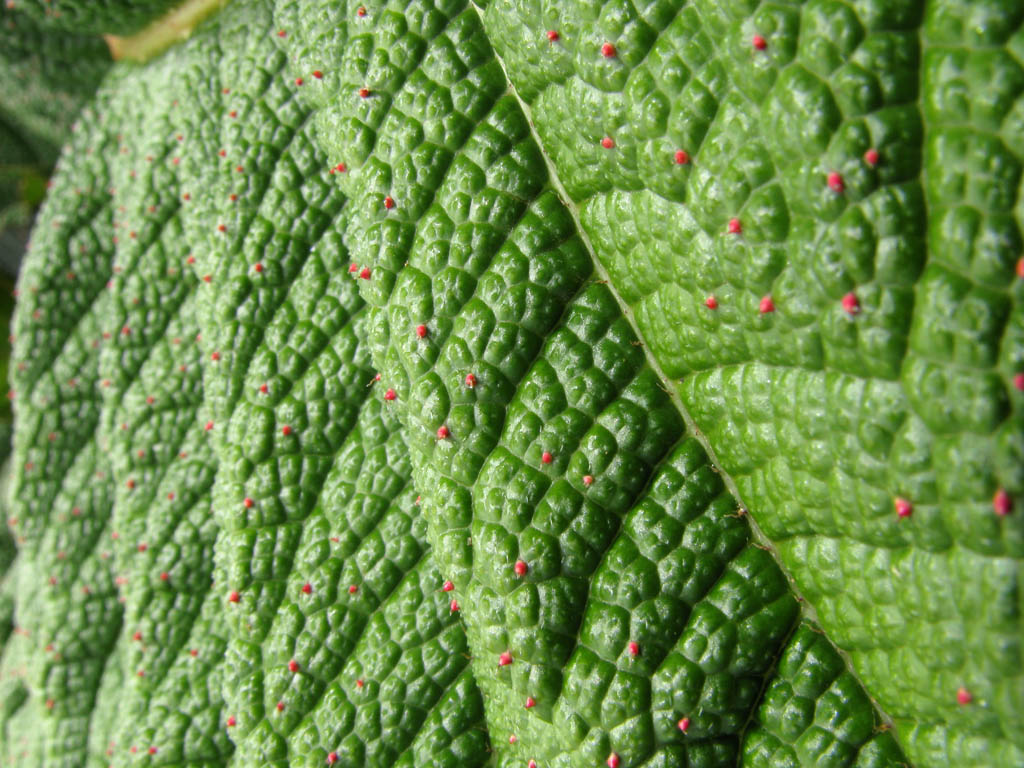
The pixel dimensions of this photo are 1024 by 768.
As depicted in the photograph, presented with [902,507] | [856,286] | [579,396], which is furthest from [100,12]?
[902,507]

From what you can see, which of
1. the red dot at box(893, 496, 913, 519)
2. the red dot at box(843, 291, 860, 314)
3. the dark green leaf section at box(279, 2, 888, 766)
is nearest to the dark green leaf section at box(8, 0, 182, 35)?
the dark green leaf section at box(279, 2, 888, 766)

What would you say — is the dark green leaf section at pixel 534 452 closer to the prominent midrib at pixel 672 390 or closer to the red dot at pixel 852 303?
the prominent midrib at pixel 672 390

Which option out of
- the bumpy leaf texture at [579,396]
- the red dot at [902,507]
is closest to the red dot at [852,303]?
the bumpy leaf texture at [579,396]

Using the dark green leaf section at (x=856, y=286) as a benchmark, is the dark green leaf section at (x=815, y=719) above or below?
below

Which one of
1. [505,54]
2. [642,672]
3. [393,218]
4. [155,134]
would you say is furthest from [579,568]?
[155,134]

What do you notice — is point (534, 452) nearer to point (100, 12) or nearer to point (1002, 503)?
point (1002, 503)
